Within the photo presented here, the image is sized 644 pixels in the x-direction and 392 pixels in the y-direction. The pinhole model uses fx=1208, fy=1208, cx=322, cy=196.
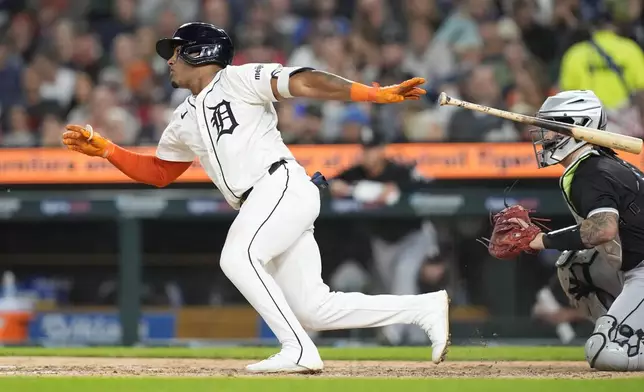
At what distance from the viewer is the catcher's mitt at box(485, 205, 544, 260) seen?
621 centimetres

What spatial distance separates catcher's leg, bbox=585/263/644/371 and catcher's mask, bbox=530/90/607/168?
73 centimetres

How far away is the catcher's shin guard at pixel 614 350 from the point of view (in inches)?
241

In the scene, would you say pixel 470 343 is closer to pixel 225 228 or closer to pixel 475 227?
pixel 475 227

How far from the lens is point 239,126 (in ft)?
19.6

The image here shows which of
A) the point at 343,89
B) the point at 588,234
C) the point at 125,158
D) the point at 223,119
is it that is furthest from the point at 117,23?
the point at 588,234

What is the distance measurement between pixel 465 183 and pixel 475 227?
364 mm

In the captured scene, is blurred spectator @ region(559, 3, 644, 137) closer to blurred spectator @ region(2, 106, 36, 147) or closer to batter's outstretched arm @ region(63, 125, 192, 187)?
batter's outstretched arm @ region(63, 125, 192, 187)

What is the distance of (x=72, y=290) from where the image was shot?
9.91 meters

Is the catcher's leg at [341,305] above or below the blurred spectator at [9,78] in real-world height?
below

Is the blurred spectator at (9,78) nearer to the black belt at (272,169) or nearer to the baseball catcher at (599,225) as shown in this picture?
the black belt at (272,169)

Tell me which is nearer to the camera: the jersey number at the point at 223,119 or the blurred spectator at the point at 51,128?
the jersey number at the point at 223,119

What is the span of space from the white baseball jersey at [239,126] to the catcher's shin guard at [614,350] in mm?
1844

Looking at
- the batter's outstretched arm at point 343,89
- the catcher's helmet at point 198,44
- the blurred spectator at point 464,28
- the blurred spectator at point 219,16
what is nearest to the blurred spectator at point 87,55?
the blurred spectator at point 219,16

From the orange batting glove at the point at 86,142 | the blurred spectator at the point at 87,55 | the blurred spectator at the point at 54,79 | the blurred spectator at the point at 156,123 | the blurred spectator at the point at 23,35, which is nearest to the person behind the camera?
the orange batting glove at the point at 86,142
